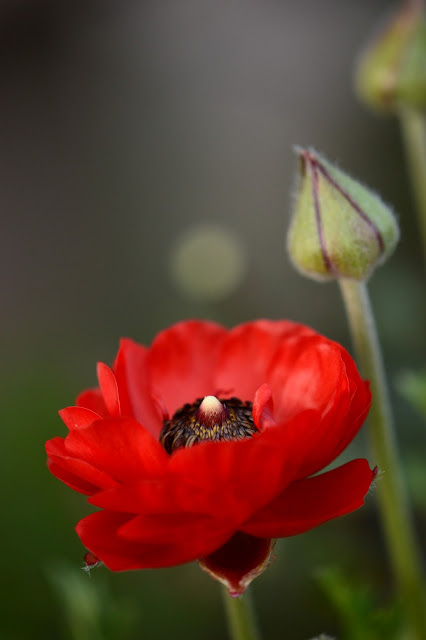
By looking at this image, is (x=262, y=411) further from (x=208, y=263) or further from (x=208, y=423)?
(x=208, y=263)

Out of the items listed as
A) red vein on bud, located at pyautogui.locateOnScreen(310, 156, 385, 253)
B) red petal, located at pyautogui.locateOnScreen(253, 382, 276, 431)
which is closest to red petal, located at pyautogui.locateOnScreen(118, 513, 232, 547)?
red petal, located at pyautogui.locateOnScreen(253, 382, 276, 431)

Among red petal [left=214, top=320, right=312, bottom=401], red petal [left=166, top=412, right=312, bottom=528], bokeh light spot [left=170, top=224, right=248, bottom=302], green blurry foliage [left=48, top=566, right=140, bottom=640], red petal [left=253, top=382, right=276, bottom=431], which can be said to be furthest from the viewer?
bokeh light spot [left=170, top=224, right=248, bottom=302]

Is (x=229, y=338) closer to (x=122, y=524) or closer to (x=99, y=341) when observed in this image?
(x=122, y=524)

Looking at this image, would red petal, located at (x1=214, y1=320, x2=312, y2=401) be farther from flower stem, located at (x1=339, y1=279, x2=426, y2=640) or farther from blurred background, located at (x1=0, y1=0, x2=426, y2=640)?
blurred background, located at (x1=0, y1=0, x2=426, y2=640)

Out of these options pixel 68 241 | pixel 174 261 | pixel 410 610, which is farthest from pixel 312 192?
pixel 68 241

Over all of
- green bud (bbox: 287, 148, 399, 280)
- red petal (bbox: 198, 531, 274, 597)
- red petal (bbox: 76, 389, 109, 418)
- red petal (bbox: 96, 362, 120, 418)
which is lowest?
red petal (bbox: 198, 531, 274, 597)

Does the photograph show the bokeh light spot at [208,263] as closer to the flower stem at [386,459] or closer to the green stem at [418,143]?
the green stem at [418,143]

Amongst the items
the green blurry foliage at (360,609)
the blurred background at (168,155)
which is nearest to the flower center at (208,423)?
the green blurry foliage at (360,609)

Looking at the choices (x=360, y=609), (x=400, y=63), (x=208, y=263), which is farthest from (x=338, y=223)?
(x=208, y=263)
